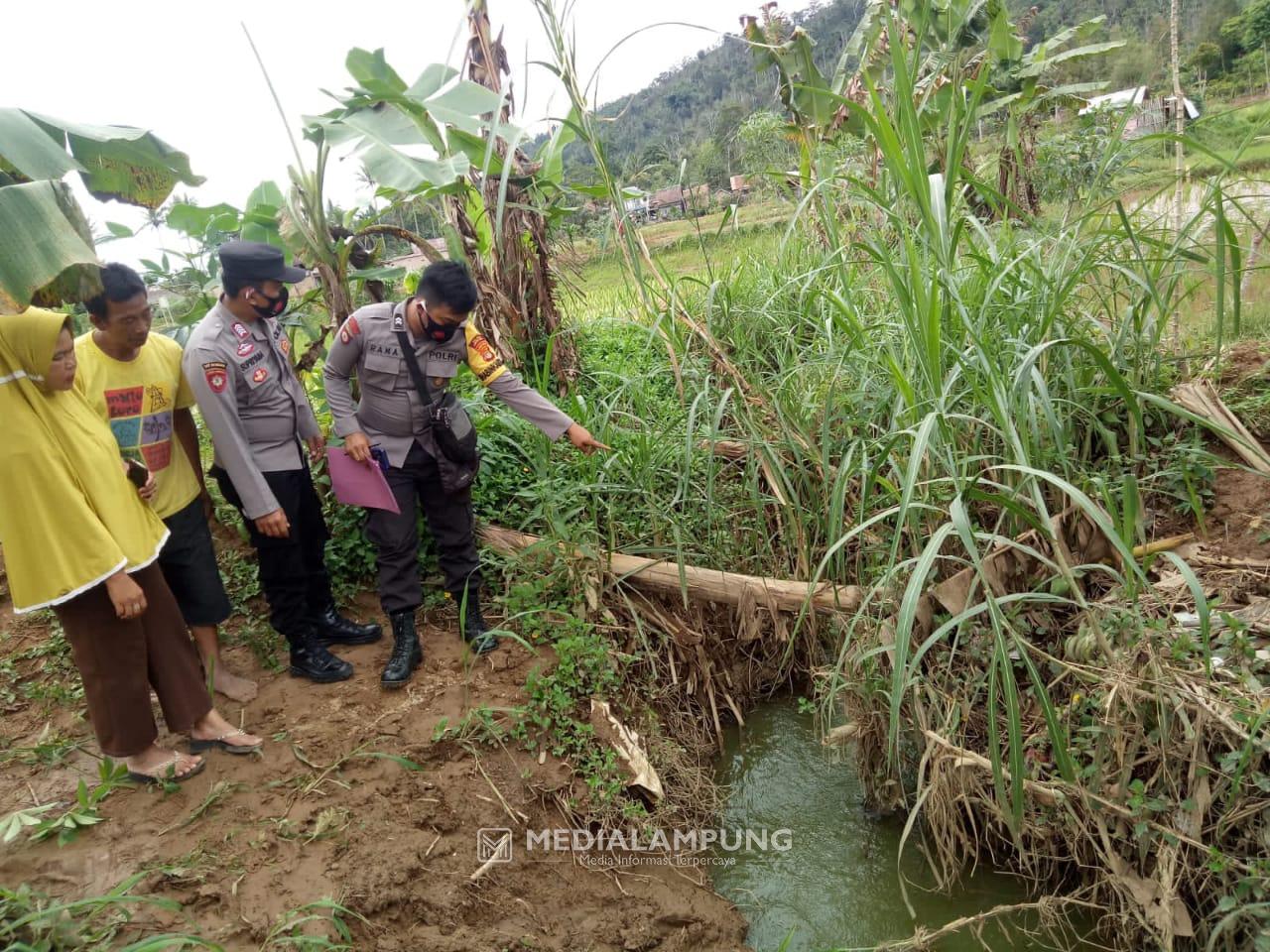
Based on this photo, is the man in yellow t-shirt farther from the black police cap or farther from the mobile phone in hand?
the black police cap

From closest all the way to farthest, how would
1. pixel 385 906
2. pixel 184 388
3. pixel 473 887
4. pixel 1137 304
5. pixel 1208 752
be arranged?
pixel 1208 752, pixel 385 906, pixel 473 887, pixel 1137 304, pixel 184 388

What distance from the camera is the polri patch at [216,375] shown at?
97.5 inches

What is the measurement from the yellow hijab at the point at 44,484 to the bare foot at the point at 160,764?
58cm

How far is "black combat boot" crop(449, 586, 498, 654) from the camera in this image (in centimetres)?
290

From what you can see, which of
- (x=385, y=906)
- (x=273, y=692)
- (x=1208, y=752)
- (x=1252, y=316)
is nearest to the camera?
(x=1208, y=752)

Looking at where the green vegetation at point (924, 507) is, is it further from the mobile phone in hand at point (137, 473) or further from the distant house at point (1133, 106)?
the mobile phone in hand at point (137, 473)

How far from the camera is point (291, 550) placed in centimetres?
279

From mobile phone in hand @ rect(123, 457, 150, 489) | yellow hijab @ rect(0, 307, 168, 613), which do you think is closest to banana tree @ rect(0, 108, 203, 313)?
yellow hijab @ rect(0, 307, 168, 613)

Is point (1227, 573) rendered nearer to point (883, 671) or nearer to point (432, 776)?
point (883, 671)

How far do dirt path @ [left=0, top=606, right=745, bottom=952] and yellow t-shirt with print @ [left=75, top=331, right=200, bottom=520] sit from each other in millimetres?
825

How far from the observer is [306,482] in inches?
113

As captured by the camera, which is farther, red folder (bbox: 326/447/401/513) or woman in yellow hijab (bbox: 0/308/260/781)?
red folder (bbox: 326/447/401/513)

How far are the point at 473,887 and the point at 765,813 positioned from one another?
46.0 inches

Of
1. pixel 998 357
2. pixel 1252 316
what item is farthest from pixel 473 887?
pixel 1252 316
